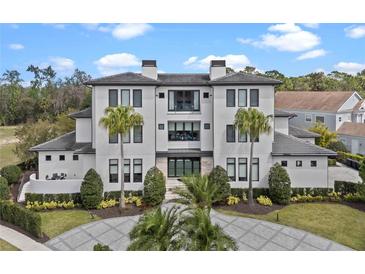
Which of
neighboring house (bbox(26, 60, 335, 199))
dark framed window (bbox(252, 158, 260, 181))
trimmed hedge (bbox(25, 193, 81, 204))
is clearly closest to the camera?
trimmed hedge (bbox(25, 193, 81, 204))

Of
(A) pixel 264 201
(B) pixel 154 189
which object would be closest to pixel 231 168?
(A) pixel 264 201

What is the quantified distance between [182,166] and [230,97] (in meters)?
4.42

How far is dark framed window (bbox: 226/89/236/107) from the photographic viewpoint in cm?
1539

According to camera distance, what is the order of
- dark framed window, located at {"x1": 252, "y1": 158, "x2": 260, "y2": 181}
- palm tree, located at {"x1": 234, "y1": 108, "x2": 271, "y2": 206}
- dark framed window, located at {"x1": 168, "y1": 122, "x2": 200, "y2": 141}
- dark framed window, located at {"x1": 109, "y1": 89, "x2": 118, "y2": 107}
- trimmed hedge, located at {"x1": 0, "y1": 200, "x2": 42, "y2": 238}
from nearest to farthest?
trimmed hedge, located at {"x1": 0, "y1": 200, "x2": 42, "y2": 238}, palm tree, located at {"x1": 234, "y1": 108, "x2": 271, "y2": 206}, dark framed window, located at {"x1": 109, "y1": 89, "x2": 118, "y2": 107}, dark framed window, located at {"x1": 252, "y1": 158, "x2": 260, "y2": 181}, dark framed window, located at {"x1": 168, "y1": 122, "x2": 200, "y2": 141}

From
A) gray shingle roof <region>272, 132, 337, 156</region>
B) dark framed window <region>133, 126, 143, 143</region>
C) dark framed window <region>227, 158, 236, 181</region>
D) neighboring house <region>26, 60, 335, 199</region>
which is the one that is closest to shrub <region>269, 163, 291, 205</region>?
neighboring house <region>26, 60, 335, 199</region>

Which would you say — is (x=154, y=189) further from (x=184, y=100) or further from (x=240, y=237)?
(x=184, y=100)

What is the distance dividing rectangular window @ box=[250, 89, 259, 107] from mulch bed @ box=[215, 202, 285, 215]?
4916 millimetres

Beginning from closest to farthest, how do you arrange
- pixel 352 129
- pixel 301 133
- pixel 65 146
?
pixel 65 146
pixel 301 133
pixel 352 129

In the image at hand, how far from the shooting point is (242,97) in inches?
607

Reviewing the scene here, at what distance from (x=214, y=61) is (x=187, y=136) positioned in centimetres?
414

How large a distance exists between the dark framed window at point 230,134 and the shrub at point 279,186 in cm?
253

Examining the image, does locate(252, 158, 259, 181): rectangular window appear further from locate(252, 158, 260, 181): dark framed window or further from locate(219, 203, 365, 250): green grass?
locate(219, 203, 365, 250): green grass

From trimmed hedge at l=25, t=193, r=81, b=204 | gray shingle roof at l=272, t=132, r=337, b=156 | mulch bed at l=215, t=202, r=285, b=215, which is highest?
gray shingle roof at l=272, t=132, r=337, b=156

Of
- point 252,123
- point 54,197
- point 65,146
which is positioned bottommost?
point 54,197
